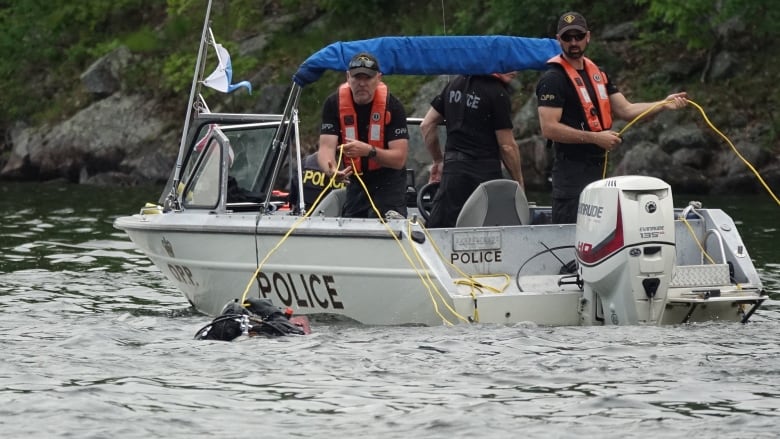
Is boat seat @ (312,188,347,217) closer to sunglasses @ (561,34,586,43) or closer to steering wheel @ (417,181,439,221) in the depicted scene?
steering wheel @ (417,181,439,221)

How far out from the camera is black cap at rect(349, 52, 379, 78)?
33.7 ft

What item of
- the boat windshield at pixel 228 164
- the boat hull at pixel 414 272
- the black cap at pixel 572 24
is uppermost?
the black cap at pixel 572 24

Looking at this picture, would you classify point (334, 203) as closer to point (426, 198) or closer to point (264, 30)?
point (426, 198)

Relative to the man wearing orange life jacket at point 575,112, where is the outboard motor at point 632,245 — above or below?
below

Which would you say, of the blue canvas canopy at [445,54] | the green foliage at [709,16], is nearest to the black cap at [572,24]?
the blue canvas canopy at [445,54]

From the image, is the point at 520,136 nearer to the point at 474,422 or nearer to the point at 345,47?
the point at 345,47

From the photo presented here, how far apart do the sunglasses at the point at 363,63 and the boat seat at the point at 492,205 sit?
1.14 meters

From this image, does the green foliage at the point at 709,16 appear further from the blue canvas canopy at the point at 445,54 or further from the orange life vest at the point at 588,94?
the orange life vest at the point at 588,94

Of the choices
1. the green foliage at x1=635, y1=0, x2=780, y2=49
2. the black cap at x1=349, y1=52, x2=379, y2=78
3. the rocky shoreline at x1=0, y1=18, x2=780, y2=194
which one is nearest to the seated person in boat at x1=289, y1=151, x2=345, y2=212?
the black cap at x1=349, y1=52, x2=379, y2=78

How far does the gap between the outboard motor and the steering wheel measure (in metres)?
2.64

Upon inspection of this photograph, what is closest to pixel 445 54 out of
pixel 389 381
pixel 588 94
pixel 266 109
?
pixel 588 94

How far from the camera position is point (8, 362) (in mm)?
8789

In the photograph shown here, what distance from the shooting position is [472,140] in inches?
431

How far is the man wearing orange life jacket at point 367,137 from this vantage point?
1034 centimetres
